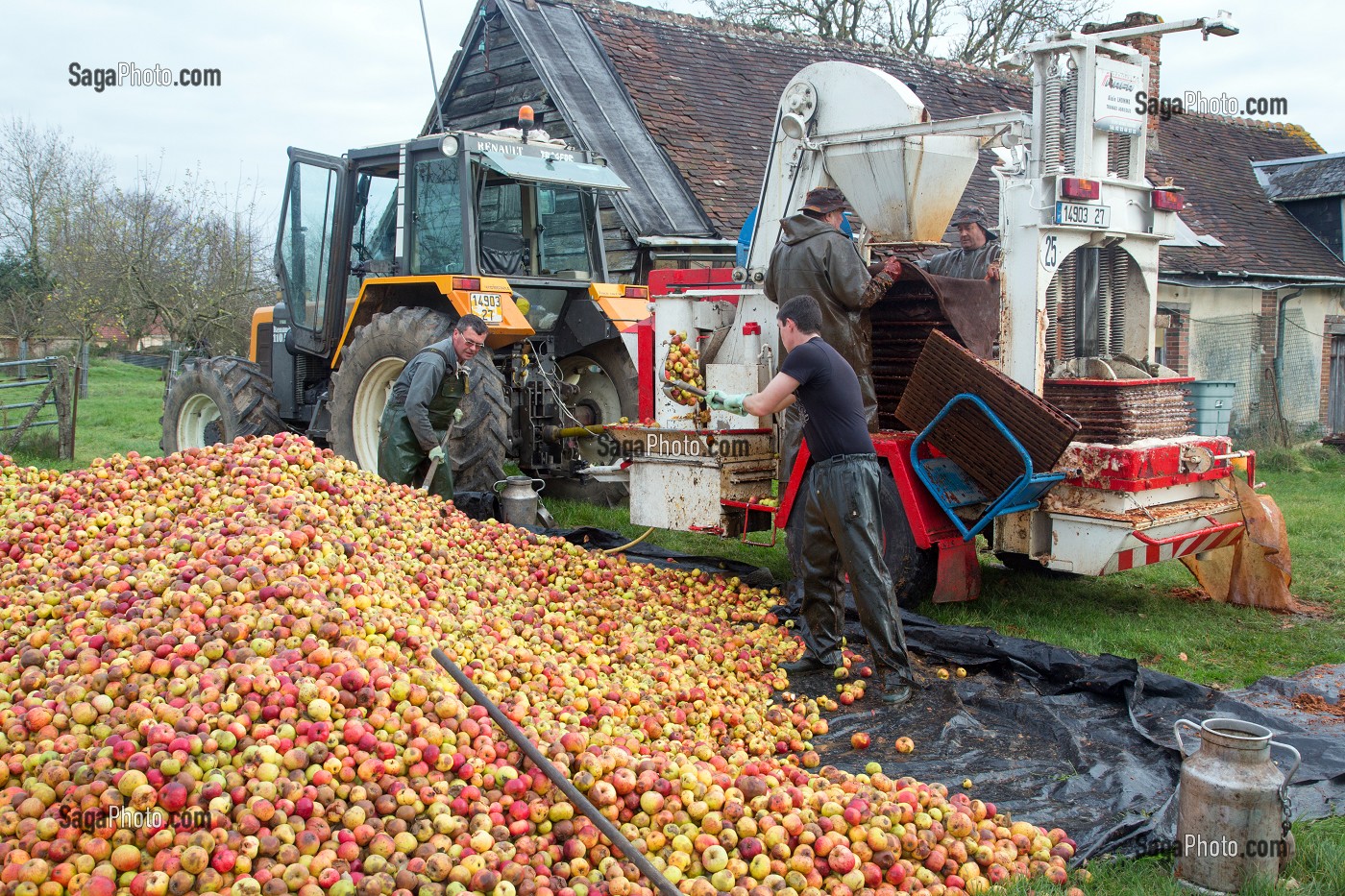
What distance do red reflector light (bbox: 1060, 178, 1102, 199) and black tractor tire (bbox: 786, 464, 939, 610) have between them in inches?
73.4

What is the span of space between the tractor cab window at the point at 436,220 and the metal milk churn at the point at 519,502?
2.03 meters

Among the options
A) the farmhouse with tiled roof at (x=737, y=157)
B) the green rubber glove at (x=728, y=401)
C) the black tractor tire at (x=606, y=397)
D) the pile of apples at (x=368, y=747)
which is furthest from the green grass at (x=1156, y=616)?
the farmhouse with tiled roof at (x=737, y=157)

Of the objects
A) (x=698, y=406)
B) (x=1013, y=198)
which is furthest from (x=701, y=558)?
(x=1013, y=198)

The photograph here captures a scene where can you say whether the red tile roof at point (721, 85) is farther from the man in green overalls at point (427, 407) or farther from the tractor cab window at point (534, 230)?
the man in green overalls at point (427, 407)

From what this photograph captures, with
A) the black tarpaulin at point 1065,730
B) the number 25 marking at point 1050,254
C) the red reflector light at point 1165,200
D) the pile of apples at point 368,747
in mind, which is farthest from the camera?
the red reflector light at point 1165,200

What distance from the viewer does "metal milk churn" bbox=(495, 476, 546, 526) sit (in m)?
7.84

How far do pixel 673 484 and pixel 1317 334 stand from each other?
52.7 ft

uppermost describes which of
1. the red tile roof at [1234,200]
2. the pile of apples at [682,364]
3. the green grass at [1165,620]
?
the red tile roof at [1234,200]

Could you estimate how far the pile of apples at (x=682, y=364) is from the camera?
7.34 m

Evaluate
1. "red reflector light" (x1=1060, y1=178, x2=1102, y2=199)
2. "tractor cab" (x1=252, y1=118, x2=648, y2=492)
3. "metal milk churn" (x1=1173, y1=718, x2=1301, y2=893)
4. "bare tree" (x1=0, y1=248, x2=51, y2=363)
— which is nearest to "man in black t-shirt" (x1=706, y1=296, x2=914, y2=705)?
"metal milk churn" (x1=1173, y1=718, x2=1301, y2=893)

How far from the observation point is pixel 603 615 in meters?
5.75

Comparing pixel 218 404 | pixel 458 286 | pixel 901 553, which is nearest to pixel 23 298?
pixel 218 404

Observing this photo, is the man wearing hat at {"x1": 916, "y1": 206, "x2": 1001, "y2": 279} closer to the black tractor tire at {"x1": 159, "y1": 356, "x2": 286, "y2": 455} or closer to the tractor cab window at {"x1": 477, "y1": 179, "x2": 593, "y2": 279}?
the tractor cab window at {"x1": 477, "y1": 179, "x2": 593, "y2": 279}

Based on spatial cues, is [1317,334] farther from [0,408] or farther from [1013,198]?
[0,408]
